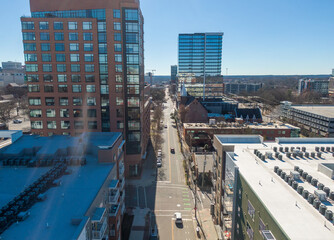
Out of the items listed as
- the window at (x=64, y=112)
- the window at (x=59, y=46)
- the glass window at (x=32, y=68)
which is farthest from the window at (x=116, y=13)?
the window at (x=64, y=112)

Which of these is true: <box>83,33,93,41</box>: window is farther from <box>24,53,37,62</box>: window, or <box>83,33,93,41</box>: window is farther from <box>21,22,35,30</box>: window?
<box>24,53,37,62</box>: window

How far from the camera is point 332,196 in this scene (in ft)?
56.3

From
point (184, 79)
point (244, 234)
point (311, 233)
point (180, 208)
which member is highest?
point (184, 79)

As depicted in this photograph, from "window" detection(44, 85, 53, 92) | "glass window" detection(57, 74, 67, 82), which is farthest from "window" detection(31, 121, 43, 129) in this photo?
"glass window" detection(57, 74, 67, 82)

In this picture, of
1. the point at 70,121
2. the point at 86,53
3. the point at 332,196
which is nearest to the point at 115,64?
the point at 86,53

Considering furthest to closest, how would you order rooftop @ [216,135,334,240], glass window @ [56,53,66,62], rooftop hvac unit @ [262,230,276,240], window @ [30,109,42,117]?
window @ [30,109,42,117] → glass window @ [56,53,66,62] → rooftop hvac unit @ [262,230,276,240] → rooftop @ [216,135,334,240]

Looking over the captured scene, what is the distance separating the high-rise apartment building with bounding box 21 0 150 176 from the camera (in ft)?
130

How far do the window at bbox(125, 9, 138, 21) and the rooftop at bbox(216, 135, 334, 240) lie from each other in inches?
1005

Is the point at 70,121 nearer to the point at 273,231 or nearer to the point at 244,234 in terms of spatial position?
the point at 244,234

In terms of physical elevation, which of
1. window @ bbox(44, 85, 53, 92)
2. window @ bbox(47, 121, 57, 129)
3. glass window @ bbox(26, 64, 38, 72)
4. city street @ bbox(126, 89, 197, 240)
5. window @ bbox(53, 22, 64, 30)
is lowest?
city street @ bbox(126, 89, 197, 240)

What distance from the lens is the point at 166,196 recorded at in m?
37.8

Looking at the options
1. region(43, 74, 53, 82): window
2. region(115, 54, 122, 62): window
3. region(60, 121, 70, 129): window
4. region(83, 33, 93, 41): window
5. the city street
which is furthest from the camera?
region(60, 121, 70, 129): window

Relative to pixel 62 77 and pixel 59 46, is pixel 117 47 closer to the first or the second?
pixel 59 46

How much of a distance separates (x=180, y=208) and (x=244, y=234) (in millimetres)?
14430
